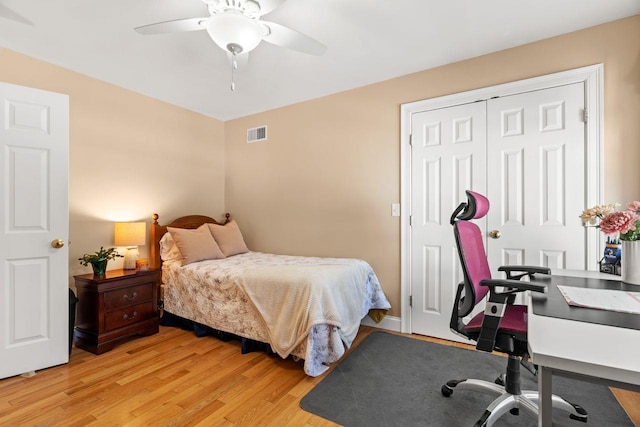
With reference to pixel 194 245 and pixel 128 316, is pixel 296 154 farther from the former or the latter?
pixel 128 316

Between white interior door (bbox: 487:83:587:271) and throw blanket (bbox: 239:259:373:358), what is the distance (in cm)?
130

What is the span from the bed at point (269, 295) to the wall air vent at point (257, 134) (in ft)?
4.44

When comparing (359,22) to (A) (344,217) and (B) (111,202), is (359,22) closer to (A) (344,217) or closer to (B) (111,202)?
(A) (344,217)

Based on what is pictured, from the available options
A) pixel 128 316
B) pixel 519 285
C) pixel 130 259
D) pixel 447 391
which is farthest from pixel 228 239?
pixel 519 285

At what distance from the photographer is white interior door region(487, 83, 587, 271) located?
2.30m

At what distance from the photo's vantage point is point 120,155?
10.6ft

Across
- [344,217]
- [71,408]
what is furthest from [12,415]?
[344,217]

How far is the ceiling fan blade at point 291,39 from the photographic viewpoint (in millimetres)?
1810

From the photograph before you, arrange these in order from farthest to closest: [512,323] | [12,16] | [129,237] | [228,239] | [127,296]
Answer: [228,239]
[129,237]
[127,296]
[12,16]
[512,323]

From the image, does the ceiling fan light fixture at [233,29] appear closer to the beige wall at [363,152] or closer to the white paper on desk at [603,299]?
the beige wall at [363,152]

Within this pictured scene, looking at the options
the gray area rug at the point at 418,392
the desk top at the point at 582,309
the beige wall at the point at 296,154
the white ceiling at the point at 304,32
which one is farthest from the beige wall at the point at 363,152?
the desk top at the point at 582,309

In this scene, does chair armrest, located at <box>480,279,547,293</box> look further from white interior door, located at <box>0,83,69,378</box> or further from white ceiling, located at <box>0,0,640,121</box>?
white interior door, located at <box>0,83,69,378</box>

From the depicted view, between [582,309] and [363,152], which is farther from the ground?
[363,152]

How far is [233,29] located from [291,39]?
39 cm
